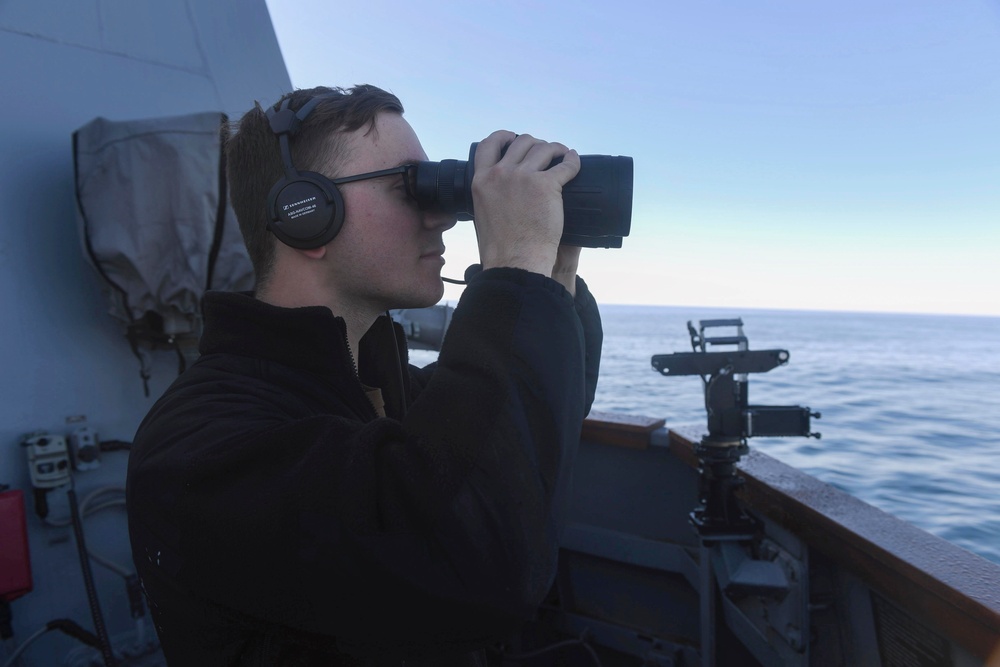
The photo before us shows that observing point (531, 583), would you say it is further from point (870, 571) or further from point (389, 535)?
point (870, 571)

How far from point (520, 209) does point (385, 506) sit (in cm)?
35

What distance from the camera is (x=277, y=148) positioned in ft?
3.15

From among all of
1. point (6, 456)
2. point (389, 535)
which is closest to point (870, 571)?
point (389, 535)

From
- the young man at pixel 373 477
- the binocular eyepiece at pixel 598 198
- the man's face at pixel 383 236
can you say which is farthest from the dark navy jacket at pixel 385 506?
the man's face at pixel 383 236

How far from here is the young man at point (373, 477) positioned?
1.81 feet

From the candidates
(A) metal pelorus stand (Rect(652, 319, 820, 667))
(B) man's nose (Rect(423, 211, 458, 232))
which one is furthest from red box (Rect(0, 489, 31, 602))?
(A) metal pelorus stand (Rect(652, 319, 820, 667))

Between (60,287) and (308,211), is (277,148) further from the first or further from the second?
(60,287)

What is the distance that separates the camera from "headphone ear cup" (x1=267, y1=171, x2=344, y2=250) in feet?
2.85

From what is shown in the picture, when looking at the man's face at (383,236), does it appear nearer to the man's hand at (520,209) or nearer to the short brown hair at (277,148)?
the short brown hair at (277,148)

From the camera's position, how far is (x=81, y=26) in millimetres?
2029

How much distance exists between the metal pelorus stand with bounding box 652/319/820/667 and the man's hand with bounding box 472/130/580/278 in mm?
1266

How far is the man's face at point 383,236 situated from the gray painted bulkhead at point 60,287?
1468 millimetres

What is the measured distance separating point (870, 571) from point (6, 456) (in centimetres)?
234

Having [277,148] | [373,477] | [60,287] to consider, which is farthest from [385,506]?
[60,287]
